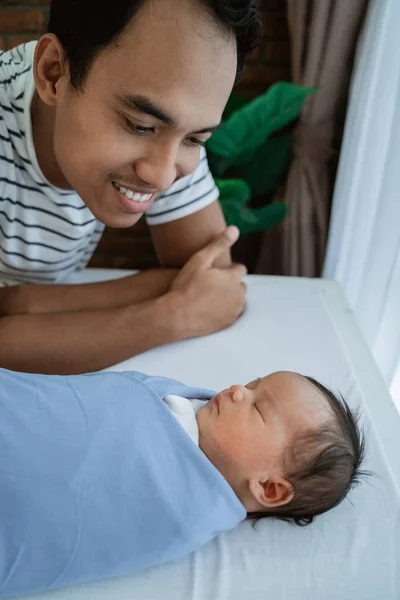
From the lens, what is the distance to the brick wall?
204 centimetres

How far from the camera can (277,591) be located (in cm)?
80

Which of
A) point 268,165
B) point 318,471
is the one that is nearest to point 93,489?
point 318,471

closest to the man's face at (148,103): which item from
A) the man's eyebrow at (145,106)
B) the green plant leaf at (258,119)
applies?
the man's eyebrow at (145,106)

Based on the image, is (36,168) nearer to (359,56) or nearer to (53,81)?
(53,81)

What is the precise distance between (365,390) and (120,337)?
0.50 metres

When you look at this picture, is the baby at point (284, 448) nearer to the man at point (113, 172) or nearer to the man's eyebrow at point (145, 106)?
the man at point (113, 172)

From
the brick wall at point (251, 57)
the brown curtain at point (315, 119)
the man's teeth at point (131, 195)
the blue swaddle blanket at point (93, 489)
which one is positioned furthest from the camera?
the brick wall at point (251, 57)

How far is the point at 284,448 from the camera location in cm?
88

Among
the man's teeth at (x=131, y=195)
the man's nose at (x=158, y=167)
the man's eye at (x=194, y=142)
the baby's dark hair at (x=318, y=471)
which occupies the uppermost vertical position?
the man's eye at (x=194, y=142)

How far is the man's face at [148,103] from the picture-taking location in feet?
2.79

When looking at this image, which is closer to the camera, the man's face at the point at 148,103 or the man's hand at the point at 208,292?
the man's face at the point at 148,103

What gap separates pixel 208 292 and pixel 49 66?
1.73 feet

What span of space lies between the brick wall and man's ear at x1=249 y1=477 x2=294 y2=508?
5.16ft

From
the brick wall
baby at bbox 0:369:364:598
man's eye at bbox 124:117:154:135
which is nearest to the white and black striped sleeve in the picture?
man's eye at bbox 124:117:154:135
